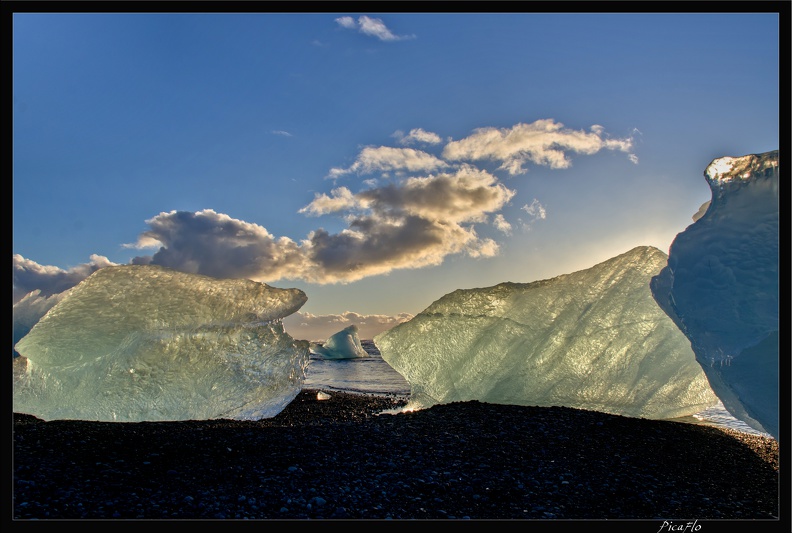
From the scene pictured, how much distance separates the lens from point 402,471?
5.81m

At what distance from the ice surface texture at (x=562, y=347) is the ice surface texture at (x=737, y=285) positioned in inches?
78.0

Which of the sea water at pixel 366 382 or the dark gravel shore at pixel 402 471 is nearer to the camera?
the dark gravel shore at pixel 402 471

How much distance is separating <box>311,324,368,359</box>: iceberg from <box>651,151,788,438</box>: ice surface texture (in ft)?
103

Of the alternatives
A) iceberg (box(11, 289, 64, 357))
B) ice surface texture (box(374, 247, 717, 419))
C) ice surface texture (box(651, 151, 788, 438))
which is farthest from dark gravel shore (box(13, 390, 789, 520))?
iceberg (box(11, 289, 64, 357))

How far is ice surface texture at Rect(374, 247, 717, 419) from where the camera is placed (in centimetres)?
948

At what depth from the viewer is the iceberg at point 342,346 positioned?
124 ft

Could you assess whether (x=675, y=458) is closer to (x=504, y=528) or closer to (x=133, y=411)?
(x=504, y=528)

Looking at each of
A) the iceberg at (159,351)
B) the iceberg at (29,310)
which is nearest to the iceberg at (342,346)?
the iceberg at (29,310)

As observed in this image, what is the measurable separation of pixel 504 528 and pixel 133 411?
22.7 ft

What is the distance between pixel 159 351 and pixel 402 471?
17.7 feet
